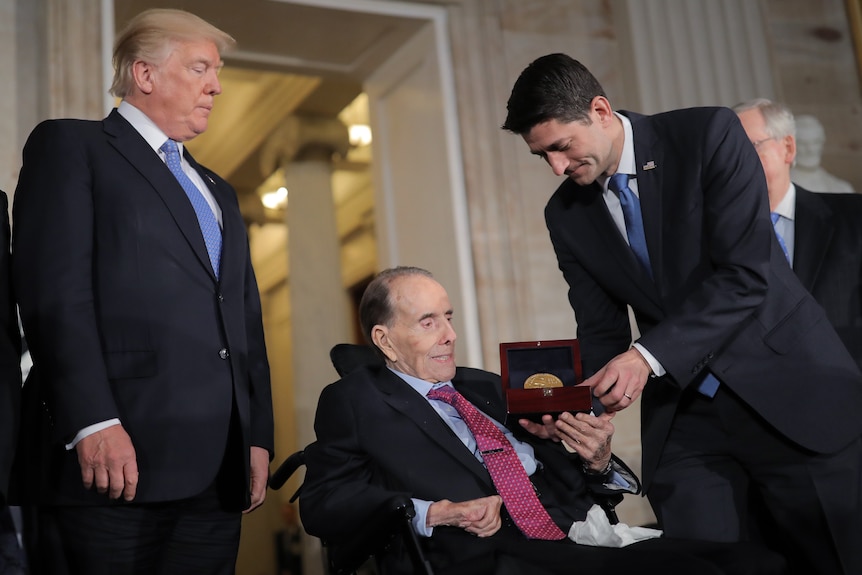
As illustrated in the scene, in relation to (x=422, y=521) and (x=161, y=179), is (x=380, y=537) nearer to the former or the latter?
(x=422, y=521)

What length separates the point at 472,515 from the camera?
261cm

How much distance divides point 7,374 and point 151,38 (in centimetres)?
99

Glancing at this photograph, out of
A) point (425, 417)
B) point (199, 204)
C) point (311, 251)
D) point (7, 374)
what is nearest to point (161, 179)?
point (199, 204)

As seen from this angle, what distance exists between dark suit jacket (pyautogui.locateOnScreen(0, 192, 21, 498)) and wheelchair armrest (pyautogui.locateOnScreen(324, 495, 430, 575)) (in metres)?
0.83

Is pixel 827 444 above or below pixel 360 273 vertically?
below

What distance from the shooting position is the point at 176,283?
2479 millimetres

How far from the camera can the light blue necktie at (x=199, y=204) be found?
2654 mm

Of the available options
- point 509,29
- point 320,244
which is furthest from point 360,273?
point 509,29

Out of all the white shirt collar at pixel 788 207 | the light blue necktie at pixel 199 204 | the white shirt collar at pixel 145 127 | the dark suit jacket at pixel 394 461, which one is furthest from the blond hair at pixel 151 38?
the white shirt collar at pixel 788 207

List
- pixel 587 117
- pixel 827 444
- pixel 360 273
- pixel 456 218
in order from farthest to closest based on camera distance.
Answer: pixel 360 273 < pixel 456 218 < pixel 587 117 < pixel 827 444

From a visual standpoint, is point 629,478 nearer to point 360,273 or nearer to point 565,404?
point 565,404

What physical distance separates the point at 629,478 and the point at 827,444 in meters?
0.57

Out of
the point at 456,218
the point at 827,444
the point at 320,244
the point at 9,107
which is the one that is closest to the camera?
the point at 827,444

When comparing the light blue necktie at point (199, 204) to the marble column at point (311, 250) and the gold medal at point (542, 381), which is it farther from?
the marble column at point (311, 250)
